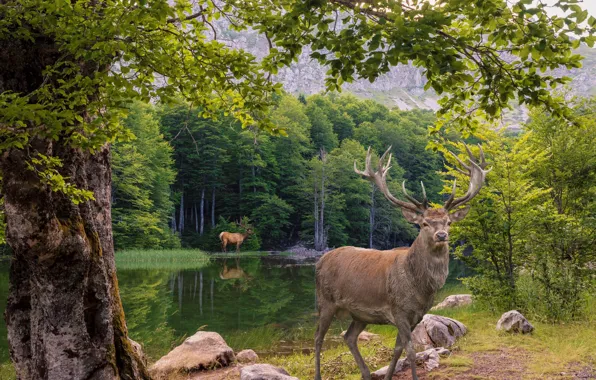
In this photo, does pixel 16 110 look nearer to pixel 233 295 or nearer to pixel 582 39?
pixel 582 39

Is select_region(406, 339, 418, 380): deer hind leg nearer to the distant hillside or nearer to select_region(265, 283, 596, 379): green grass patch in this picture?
select_region(265, 283, 596, 379): green grass patch

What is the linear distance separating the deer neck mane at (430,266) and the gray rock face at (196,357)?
356cm

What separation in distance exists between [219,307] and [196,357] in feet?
23.5

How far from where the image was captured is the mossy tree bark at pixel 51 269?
4.18 m

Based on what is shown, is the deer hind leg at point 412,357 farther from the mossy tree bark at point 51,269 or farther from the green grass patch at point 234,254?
the green grass patch at point 234,254

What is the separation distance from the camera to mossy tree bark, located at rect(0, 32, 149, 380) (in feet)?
13.7

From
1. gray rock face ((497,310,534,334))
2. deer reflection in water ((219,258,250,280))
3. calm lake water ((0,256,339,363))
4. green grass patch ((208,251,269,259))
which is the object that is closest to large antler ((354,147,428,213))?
gray rock face ((497,310,534,334))

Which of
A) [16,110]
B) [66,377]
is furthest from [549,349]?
[16,110]

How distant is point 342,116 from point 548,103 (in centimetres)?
6510

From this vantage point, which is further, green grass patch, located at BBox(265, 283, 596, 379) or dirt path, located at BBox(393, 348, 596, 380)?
green grass patch, located at BBox(265, 283, 596, 379)

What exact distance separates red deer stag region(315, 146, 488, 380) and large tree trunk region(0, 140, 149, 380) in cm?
260

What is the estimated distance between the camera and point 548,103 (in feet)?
12.5

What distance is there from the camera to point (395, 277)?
19.1 ft

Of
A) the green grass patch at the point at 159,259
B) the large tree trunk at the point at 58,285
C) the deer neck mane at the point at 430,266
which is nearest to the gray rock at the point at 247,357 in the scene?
the large tree trunk at the point at 58,285
